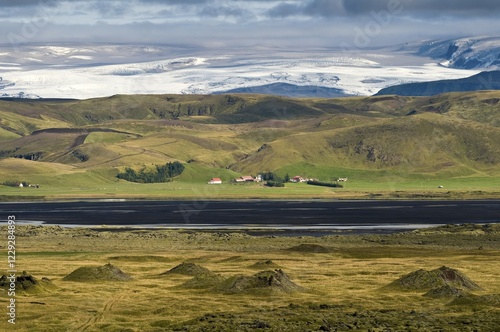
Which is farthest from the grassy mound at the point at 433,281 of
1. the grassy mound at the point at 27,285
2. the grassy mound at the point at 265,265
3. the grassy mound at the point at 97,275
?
the grassy mound at the point at 27,285

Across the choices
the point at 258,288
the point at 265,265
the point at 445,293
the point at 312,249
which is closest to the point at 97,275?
the point at 258,288

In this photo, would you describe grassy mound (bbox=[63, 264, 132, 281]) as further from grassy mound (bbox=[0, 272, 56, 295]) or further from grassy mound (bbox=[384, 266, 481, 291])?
grassy mound (bbox=[384, 266, 481, 291])

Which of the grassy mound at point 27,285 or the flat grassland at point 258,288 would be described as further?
the grassy mound at point 27,285

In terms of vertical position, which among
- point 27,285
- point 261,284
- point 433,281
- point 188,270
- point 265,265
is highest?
point 27,285

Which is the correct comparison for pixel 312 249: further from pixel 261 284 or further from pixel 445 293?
pixel 445 293

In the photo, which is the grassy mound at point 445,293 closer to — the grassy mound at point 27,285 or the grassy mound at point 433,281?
the grassy mound at point 433,281

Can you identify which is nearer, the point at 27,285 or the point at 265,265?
the point at 27,285
